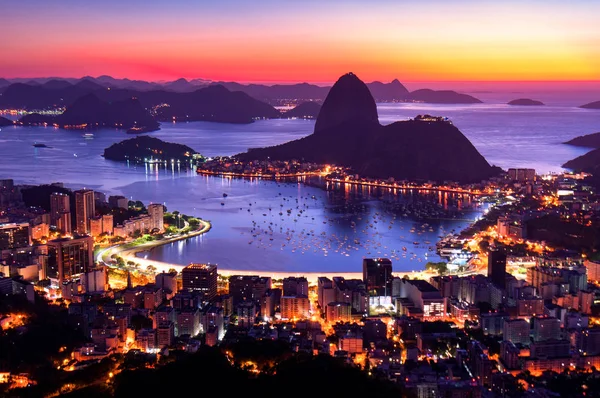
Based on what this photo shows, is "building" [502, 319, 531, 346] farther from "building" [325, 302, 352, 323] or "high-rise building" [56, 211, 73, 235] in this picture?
"high-rise building" [56, 211, 73, 235]

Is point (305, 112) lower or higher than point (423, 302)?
higher

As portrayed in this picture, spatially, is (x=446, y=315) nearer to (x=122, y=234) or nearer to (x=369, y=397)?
(x=369, y=397)

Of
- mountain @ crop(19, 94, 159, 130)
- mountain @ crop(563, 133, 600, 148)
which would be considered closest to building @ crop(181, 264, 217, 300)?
mountain @ crop(563, 133, 600, 148)

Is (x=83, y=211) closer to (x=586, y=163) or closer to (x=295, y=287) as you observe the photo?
(x=295, y=287)

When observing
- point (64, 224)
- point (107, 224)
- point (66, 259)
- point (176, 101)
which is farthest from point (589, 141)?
point (176, 101)

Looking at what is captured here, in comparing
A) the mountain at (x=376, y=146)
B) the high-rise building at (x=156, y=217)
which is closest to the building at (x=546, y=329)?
the high-rise building at (x=156, y=217)

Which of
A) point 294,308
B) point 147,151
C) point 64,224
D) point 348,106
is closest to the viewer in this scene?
point 294,308

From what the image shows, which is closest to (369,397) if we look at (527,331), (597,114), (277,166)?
(527,331)
